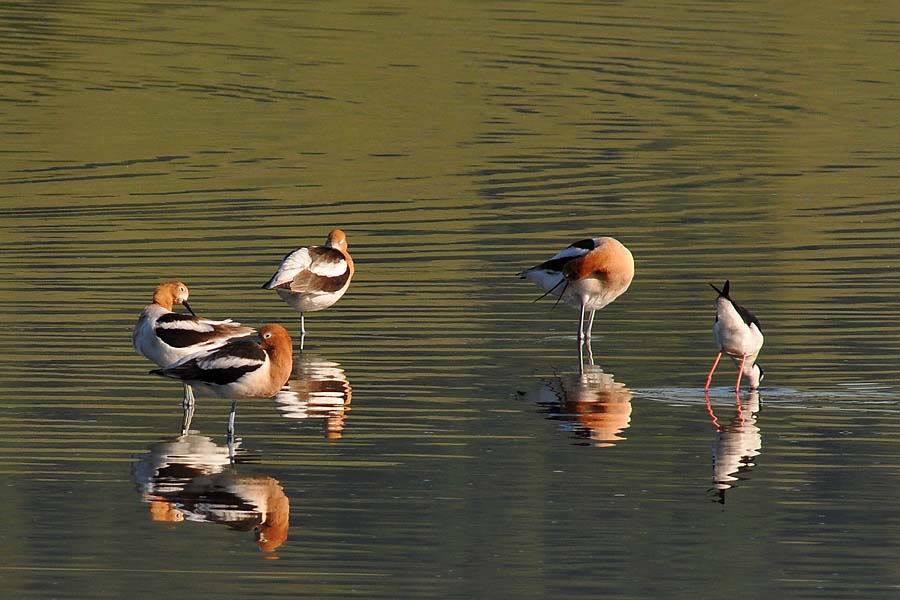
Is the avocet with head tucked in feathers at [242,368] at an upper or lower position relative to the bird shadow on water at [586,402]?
upper

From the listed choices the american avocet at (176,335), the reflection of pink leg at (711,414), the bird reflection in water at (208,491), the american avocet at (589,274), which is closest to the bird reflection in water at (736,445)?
the reflection of pink leg at (711,414)

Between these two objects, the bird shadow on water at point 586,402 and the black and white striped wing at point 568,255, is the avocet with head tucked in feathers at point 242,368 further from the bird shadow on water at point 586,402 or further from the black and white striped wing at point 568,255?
the black and white striped wing at point 568,255

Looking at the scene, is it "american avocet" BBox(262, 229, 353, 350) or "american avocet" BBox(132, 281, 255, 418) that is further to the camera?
"american avocet" BBox(262, 229, 353, 350)

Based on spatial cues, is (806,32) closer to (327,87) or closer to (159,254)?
(327,87)

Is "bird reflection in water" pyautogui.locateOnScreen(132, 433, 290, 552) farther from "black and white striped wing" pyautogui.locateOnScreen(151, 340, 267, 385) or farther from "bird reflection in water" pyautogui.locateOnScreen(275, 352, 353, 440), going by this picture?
"bird reflection in water" pyautogui.locateOnScreen(275, 352, 353, 440)

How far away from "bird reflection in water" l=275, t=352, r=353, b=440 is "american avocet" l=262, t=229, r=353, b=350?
0.98 metres

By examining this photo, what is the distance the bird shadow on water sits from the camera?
41.7 feet

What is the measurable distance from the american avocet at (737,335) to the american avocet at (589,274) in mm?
2121

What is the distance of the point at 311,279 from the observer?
16109 millimetres

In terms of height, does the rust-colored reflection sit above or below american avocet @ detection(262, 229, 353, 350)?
below

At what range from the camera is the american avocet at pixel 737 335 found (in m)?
13.4

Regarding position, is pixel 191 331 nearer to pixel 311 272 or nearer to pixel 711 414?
pixel 311 272

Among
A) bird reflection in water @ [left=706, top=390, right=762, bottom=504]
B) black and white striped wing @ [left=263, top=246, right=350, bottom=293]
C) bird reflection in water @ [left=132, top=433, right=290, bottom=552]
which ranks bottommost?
bird reflection in water @ [left=132, top=433, right=290, bottom=552]

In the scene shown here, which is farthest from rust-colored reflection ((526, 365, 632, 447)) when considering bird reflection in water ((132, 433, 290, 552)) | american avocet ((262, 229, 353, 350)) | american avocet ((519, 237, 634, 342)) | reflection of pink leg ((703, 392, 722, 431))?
american avocet ((262, 229, 353, 350))
